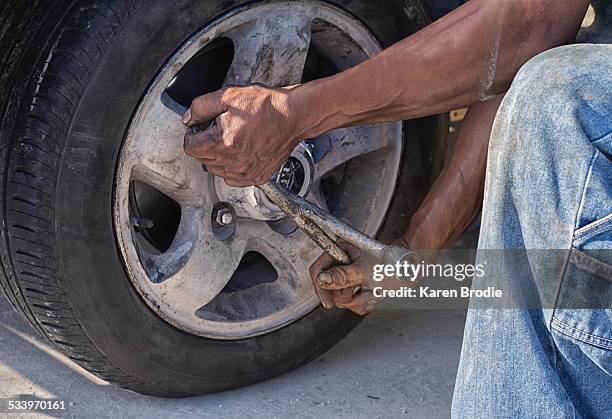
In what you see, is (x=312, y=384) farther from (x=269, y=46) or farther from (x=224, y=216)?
(x=269, y=46)

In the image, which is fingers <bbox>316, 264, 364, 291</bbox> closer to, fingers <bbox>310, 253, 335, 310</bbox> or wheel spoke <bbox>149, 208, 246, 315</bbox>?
fingers <bbox>310, 253, 335, 310</bbox>

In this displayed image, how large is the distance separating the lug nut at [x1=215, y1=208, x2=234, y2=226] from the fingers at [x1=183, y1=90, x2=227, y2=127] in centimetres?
31

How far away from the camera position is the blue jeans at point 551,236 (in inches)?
57.2

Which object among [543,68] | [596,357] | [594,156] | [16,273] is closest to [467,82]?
[543,68]

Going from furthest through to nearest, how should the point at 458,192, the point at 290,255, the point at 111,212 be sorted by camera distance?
the point at 290,255
the point at 458,192
the point at 111,212

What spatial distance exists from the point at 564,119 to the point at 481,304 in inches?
13.3

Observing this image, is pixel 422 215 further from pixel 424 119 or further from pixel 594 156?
pixel 594 156

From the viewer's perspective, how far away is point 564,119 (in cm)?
147

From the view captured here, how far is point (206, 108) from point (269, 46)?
270mm

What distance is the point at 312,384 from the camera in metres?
2.33

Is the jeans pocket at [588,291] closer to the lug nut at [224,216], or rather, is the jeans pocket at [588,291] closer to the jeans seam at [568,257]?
the jeans seam at [568,257]

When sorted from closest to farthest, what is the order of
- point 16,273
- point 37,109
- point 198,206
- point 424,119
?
point 37,109 < point 16,273 < point 198,206 < point 424,119

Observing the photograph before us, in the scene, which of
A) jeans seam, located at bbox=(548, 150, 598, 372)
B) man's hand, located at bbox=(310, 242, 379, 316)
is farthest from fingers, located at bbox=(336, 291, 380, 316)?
jeans seam, located at bbox=(548, 150, 598, 372)

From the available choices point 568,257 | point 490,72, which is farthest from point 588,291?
point 490,72
